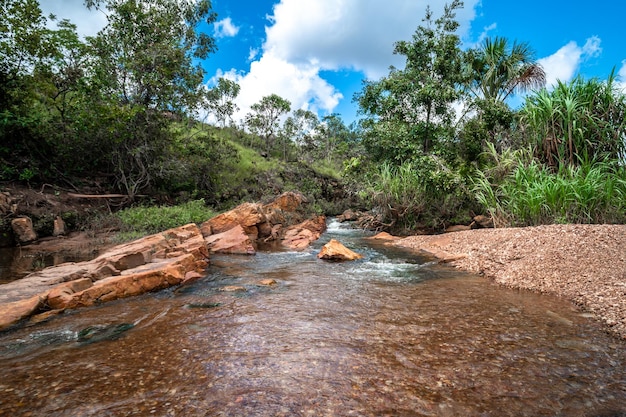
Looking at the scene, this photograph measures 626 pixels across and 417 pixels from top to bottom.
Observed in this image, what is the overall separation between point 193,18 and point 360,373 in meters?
16.1

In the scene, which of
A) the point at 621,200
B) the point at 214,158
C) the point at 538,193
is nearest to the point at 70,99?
the point at 214,158

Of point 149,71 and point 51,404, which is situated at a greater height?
point 149,71

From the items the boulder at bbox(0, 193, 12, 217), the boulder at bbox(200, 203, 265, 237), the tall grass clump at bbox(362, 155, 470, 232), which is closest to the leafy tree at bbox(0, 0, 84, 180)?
the boulder at bbox(0, 193, 12, 217)

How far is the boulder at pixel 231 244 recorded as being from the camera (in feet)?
26.4

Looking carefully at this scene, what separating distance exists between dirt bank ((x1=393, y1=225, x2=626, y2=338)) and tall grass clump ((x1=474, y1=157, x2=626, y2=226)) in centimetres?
95

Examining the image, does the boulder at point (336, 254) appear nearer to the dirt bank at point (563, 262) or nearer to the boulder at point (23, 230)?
the dirt bank at point (563, 262)

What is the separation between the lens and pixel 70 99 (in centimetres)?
1149

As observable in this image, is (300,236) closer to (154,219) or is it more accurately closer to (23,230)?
(154,219)

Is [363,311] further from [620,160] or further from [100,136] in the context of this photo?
[100,136]

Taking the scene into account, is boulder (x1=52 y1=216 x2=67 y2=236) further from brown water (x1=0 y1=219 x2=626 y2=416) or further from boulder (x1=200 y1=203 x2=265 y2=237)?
brown water (x1=0 y1=219 x2=626 y2=416)

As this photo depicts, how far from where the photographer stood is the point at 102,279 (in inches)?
183

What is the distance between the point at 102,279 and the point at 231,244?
145 inches

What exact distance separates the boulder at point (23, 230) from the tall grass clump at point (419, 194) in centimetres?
1032

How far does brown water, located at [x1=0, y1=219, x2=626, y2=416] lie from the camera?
2.06 metres
